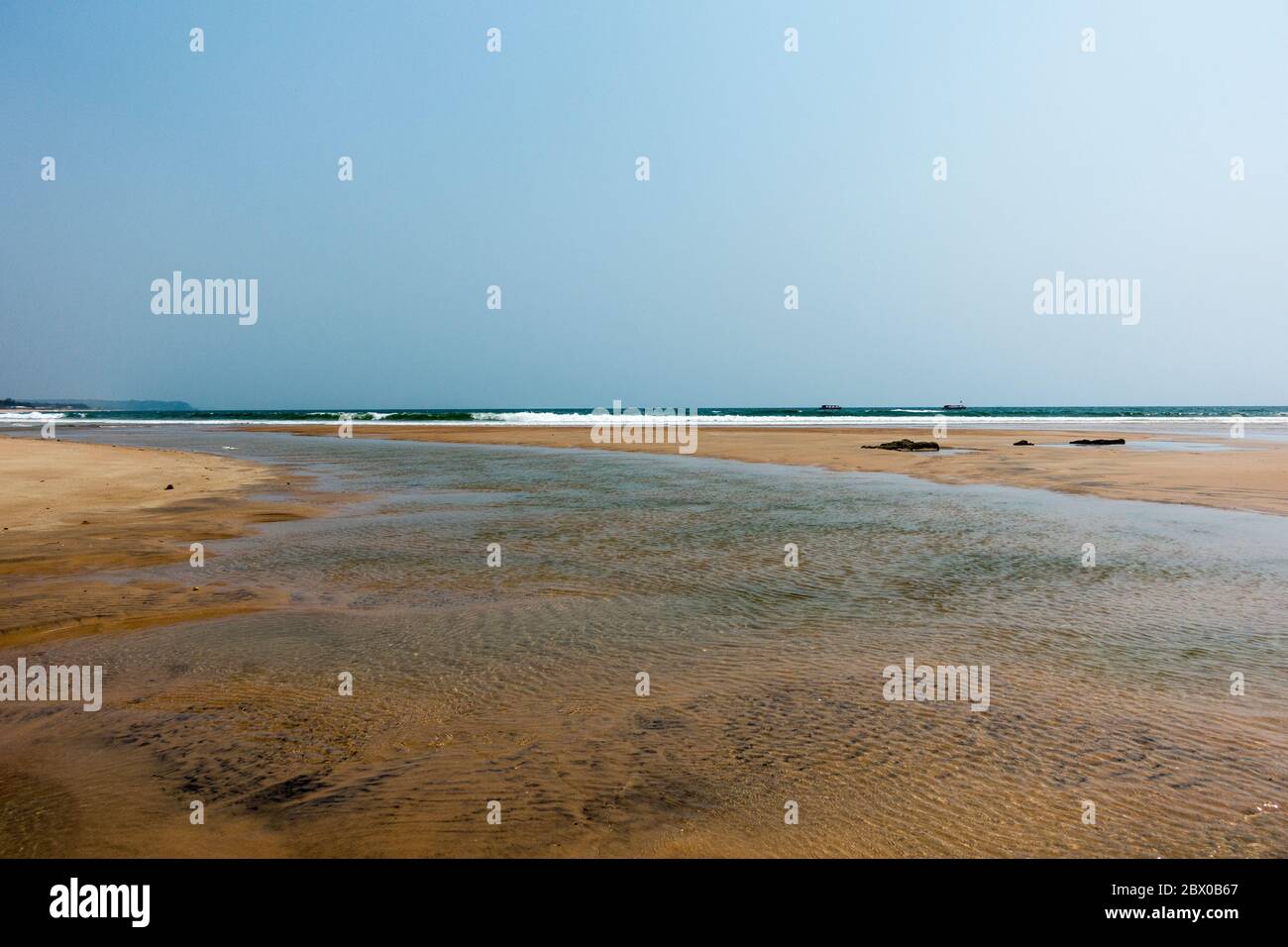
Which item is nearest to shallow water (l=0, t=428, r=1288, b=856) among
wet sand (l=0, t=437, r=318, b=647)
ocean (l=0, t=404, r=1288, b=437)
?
wet sand (l=0, t=437, r=318, b=647)

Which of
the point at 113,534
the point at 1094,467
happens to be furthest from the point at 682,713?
the point at 1094,467

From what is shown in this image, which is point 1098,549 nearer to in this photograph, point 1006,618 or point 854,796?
point 1006,618

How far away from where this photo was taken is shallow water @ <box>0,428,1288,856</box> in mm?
3822

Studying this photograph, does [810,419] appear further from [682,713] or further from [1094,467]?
[682,713]

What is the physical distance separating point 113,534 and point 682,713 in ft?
37.0

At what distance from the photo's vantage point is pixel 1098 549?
11125 millimetres

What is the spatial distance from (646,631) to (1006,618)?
3.65m

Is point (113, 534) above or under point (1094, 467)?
under

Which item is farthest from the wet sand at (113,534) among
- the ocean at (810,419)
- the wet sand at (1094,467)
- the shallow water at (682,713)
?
the ocean at (810,419)

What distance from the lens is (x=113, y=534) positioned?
12219 millimetres

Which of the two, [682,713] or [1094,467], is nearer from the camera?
[682,713]
